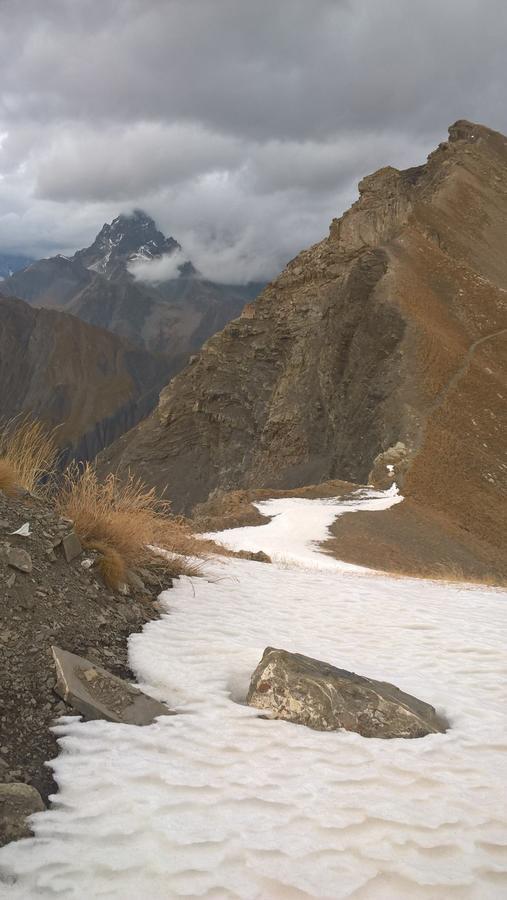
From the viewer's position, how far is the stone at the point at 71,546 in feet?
17.9

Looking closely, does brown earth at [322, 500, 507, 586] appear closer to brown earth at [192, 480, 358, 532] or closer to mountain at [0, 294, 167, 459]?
brown earth at [192, 480, 358, 532]

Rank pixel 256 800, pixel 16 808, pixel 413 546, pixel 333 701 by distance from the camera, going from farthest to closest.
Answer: pixel 413 546 → pixel 333 701 → pixel 256 800 → pixel 16 808

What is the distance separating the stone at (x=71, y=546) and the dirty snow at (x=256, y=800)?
929 mm

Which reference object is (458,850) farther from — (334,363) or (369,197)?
(369,197)

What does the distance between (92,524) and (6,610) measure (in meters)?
1.92

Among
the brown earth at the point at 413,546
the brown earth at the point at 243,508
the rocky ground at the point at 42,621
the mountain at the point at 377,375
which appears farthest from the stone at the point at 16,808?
the mountain at the point at 377,375

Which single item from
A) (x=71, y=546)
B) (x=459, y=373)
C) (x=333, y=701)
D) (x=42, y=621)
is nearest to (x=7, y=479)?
(x=71, y=546)

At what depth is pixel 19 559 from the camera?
4.83 meters

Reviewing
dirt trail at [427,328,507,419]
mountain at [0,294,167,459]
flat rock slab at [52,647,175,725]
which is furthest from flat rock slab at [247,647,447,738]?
mountain at [0,294,167,459]

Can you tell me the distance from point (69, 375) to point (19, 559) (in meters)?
181

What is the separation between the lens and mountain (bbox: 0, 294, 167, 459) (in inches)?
6698

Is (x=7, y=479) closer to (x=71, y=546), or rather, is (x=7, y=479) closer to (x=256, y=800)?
(x=71, y=546)

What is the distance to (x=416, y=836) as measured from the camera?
2.85m

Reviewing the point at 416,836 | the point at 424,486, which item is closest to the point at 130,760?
the point at 416,836
